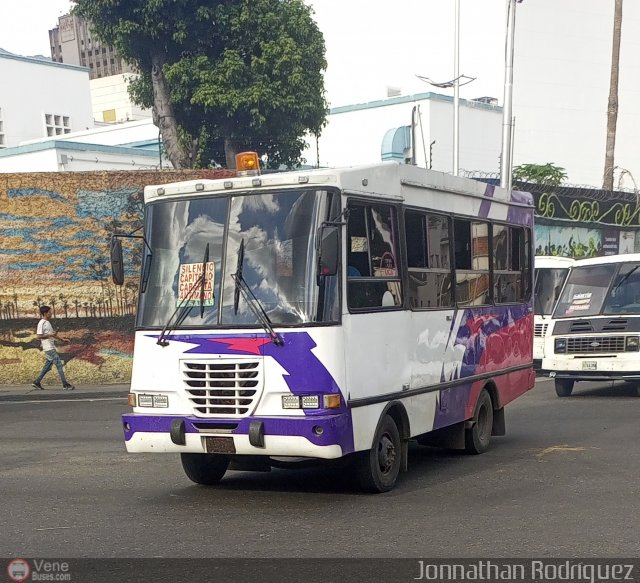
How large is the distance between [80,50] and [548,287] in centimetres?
14642

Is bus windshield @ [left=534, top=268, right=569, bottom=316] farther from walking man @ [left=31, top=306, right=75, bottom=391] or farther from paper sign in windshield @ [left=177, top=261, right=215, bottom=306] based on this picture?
paper sign in windshield @ [left=177, top=261, right=215, bottom=306]

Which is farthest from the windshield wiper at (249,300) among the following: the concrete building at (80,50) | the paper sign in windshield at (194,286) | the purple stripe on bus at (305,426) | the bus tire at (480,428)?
the concrete building at (80,50)

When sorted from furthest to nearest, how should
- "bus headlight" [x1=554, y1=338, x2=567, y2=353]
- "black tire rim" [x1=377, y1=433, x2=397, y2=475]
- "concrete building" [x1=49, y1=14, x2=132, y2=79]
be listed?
"concrete building" [x1=49, y1=14, x2=132, y2=79] → "bus headlight" [x1=554, y1=338, x2=567, y2=353] → "black tire rim" [x1=377, y1=433, x2=397, y2=475]

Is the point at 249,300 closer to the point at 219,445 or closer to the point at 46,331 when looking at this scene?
the point at 219,445

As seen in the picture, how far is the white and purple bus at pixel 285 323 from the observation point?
8.79 m

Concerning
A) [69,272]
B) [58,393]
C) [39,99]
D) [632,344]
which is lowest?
[58,393]

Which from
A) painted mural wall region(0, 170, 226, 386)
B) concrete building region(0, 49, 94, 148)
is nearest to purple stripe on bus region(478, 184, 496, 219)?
painted mural wall region(0, 170, 226, 386)

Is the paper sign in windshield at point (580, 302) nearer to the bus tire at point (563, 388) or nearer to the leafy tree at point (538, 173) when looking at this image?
the bus tire at point (563, 388)

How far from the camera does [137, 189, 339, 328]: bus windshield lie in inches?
352

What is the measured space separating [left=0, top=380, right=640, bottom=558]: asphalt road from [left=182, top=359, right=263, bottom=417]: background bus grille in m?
0.79

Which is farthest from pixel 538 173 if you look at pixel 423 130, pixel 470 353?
pixel 470 353

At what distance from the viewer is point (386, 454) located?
31.6 feet
